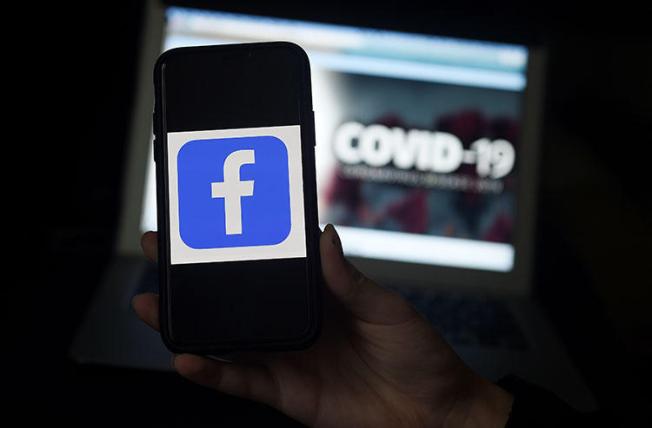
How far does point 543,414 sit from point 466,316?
22 centimetres

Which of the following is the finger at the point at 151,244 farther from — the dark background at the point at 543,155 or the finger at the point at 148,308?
the dark background at the point at 543,155

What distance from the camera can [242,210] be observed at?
0.44m

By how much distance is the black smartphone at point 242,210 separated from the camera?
441mm

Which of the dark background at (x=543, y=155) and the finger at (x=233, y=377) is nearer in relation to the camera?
the finger at (x=233, y=377)

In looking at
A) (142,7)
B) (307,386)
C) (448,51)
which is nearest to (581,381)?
(307,386)

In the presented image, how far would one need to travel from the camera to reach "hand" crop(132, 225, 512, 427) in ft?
1.53

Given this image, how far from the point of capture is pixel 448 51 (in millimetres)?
737

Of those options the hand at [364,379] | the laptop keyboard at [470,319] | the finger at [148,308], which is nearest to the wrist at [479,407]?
the hand at [364,379]

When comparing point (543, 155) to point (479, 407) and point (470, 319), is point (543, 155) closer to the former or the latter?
point (470, 319)

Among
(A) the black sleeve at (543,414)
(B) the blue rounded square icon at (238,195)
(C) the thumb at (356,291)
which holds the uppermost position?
(B) the blue rounded square icon at (238,195)

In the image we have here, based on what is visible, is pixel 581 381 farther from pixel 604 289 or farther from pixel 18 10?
pixel 18 10

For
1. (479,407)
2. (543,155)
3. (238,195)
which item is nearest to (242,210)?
(238,195)

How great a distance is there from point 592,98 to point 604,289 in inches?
10.0

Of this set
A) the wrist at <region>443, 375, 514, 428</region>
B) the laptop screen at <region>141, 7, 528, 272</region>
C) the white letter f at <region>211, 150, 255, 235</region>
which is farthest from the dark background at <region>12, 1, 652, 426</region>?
the white letter f at <region>211, 150, 255, 235</region>
